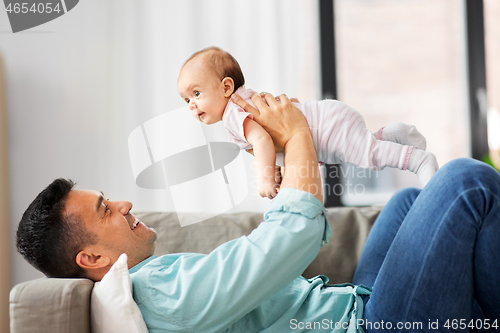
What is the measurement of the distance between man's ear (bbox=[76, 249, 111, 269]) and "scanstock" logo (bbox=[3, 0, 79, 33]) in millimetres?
1945

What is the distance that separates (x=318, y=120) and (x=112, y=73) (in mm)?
1698

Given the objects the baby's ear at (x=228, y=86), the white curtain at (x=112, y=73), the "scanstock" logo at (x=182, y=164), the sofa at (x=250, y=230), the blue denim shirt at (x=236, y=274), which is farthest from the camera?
the "scanstock" logo at (x=182, y=164)

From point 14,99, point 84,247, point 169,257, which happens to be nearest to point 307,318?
point 169,257

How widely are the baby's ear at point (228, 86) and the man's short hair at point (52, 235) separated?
0.53m

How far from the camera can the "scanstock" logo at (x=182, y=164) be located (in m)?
2.52

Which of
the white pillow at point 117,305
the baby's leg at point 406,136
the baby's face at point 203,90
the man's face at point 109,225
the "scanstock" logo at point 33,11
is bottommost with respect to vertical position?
the white pillow at point 117,305

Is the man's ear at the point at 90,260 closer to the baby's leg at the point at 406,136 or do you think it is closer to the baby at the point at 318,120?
the baby at the point at 318,120

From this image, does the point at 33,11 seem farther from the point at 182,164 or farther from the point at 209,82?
the point at 209,82

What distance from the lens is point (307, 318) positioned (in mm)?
1065

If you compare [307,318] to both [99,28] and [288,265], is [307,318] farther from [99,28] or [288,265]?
[99,28]

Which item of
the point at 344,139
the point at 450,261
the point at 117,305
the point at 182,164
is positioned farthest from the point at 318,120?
the point at 182,164

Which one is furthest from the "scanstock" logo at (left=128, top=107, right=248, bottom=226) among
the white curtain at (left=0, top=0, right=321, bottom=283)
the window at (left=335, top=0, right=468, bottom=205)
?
the window at (left=335, top=0, right=468, bottom=205)

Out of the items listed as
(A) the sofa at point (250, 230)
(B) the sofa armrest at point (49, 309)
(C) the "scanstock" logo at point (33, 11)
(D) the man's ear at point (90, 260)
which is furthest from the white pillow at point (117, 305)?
(C) the "scanstock" logo at point (33, 11)

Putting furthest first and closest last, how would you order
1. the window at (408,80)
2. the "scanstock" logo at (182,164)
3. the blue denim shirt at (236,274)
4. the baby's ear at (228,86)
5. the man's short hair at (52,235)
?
the window at (408,80), the "scanstock" logo at (182,164), the baby's ear at (228,86), the man's short hair at (52,235), the blue denim shirt at (236,274)
